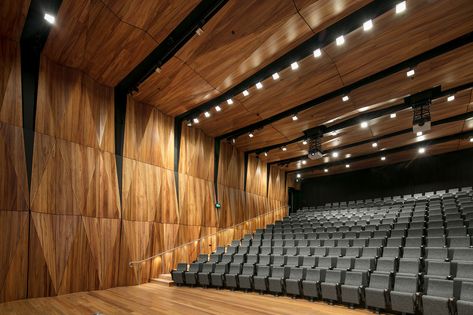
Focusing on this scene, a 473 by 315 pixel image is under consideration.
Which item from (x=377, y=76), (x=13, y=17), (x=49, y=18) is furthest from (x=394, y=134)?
(x=13, y=17)

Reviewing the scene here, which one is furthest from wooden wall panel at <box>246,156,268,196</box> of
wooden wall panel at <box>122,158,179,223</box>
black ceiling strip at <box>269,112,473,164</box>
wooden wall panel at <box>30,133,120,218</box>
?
wooden wall panel at <box>30,133,120,218</box>

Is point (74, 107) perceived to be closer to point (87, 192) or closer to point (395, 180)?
point (87, 192)

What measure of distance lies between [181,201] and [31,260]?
6.16 ft

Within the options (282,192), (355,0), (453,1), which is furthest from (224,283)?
(282,192)

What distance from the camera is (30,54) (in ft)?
9.33

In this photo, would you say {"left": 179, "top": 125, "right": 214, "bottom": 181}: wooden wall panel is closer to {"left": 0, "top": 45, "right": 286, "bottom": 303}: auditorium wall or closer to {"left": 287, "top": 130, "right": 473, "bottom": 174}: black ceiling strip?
{"left": 0, "top": 45, "right": 286, "bottom": 303}: auditorium wall

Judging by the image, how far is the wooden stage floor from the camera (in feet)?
7.02

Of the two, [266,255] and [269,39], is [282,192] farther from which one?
[269,39]

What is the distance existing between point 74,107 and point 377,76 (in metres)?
3.03

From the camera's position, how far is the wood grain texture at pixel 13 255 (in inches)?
95.6

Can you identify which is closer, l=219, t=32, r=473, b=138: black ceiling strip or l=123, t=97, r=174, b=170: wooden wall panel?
l=219, t=32, r=473, b=138: black ceiling strip

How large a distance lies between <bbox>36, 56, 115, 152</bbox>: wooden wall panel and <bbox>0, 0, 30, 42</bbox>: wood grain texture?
0.32 metres

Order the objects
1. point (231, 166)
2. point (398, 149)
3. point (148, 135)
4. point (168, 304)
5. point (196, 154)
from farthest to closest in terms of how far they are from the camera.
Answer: point (398, 149)
point (231, 166)
point (196, 154)
point (148, 135)
point (168, 304)

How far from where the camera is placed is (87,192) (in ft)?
10.2
